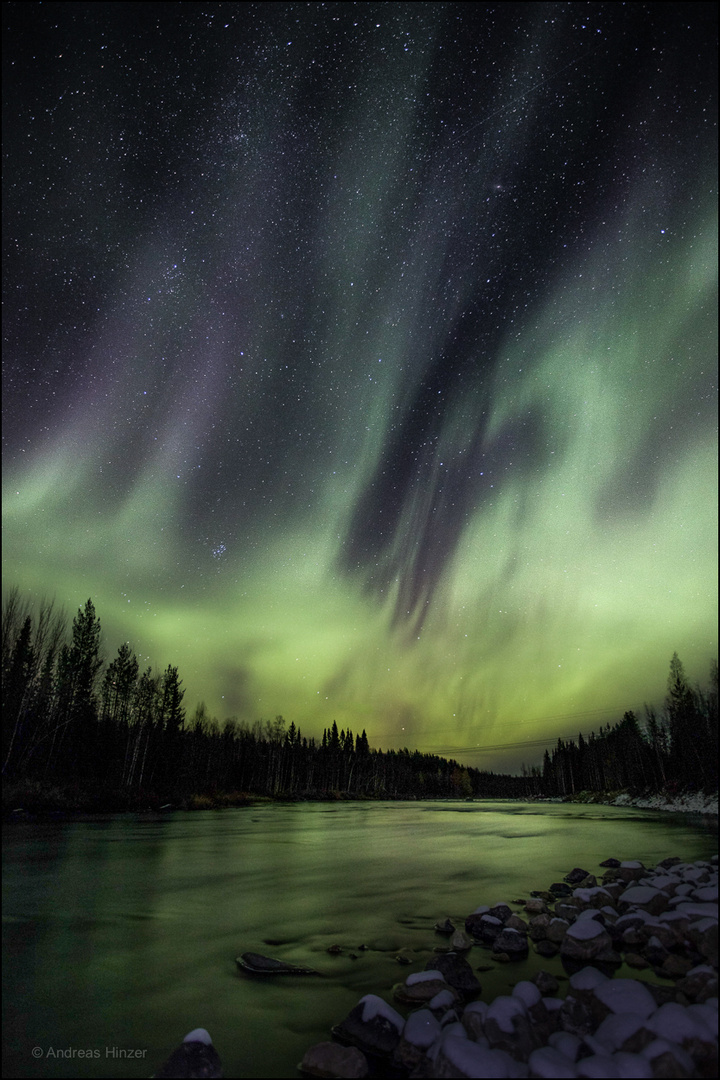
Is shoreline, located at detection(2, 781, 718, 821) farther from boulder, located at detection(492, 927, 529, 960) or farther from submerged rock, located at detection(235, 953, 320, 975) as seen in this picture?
submerged rock, located at detection(235, 953, 320, 975)

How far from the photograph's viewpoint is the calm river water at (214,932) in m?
5.89

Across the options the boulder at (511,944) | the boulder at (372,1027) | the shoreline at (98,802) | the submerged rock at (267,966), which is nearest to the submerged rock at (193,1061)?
the boulder at (372,1027)

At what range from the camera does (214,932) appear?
33.2 ft

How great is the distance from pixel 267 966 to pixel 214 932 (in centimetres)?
293

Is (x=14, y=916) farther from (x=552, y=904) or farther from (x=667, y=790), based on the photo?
(x=667, y=790)

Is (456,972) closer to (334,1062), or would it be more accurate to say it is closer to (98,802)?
(334,1062)

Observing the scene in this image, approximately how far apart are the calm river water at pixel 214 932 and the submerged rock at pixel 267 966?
253mm

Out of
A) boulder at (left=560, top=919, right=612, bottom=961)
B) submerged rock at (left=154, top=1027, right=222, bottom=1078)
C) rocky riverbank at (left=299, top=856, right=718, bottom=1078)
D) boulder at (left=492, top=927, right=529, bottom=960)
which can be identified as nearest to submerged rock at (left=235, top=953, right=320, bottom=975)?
rocky riverbank at (left=299, top=856, right=718, bottom=1078)

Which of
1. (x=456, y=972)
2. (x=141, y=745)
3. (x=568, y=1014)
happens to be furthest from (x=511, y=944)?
(x=141, y=745)

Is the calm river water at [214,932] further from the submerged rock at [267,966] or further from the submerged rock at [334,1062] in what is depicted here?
the submerged rock at [334,1062]

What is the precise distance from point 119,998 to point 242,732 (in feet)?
380

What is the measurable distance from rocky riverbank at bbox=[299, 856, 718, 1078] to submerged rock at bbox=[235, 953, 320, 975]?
5.66 ft

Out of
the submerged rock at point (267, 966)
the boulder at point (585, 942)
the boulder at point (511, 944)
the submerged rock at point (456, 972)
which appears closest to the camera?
the submerged rock at point (456, 972)

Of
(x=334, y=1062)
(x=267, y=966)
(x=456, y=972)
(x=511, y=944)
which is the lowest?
(x=267, y=966)
